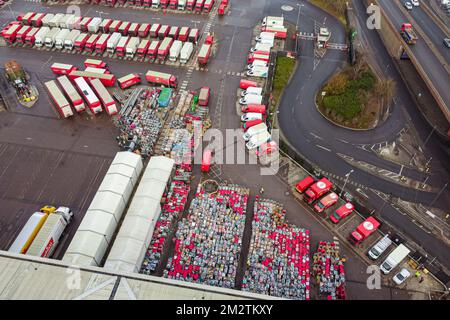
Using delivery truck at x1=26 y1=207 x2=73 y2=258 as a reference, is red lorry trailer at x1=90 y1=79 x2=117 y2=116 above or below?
above

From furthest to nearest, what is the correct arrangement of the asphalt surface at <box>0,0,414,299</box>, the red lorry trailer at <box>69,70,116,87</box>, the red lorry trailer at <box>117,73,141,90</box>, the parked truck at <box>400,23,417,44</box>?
the parked truck at <box>400,23,417,44</box>, the red lorry trailer at <box>117,73,141,90</box>, the red lorry trailer at <box>69,70,116,87</box>, the asphalt surface at <box>0,0,414,299</box>

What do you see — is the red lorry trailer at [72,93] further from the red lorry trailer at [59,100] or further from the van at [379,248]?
the van at [379,248]

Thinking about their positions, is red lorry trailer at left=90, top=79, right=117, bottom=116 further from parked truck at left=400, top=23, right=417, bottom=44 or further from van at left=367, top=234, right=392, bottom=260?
parked truck at left=400, top=23, right=417, bottom=44

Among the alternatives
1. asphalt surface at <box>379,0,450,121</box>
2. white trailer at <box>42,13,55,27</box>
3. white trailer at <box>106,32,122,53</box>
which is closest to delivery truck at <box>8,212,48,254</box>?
white trailer at <box>106,32,122,53</box>

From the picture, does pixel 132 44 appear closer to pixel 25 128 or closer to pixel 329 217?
pixel 25 128

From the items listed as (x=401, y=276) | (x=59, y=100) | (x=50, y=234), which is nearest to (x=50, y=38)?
(x=59, y=100)

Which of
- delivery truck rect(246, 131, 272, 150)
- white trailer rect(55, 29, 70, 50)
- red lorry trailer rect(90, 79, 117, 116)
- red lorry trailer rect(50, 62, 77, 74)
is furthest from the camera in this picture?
white trailer rect(55, 29, 70, 50)
